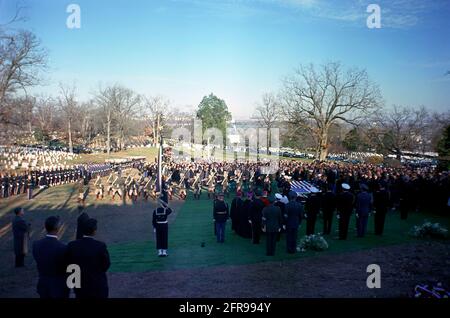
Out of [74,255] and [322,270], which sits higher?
[74,255]

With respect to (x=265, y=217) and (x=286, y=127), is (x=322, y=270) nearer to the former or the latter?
(x=265, y=217)

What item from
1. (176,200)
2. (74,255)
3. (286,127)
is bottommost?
(176,200)

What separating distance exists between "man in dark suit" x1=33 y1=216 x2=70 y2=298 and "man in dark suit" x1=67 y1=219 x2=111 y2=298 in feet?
0.50

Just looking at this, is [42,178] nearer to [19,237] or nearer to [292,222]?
[19,237]

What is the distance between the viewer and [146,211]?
54.4 feet

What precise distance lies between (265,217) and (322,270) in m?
1.97

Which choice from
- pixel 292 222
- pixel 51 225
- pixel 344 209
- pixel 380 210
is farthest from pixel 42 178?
pixel 380 210

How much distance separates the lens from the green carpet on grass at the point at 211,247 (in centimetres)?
866

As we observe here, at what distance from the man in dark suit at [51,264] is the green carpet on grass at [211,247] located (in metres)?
2.95

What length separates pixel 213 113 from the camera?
44.6 metres

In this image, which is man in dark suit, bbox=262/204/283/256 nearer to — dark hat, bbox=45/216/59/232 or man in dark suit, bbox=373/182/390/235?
man in dark suit, bbox=373/182/390/235

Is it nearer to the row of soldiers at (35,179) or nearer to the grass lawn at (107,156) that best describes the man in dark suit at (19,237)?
the row of soldiers at (35,179)

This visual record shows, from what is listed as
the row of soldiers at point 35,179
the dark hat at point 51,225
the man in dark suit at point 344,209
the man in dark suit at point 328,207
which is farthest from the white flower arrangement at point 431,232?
the row of soldiers at point 35,179
